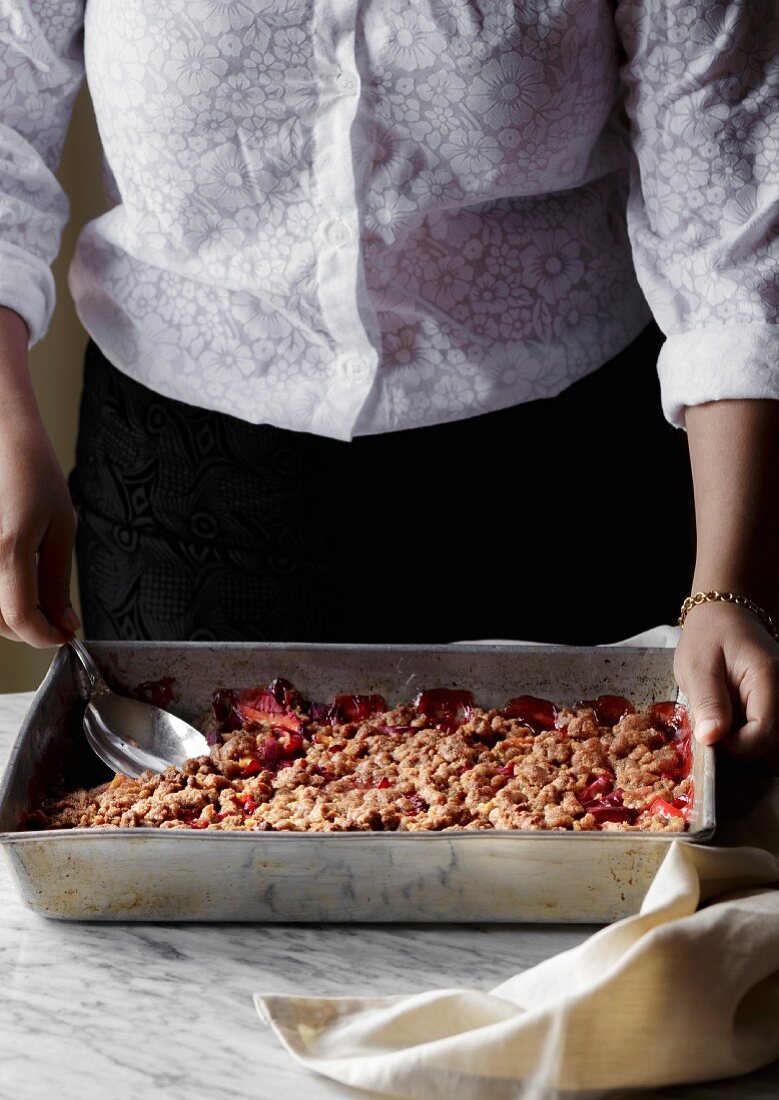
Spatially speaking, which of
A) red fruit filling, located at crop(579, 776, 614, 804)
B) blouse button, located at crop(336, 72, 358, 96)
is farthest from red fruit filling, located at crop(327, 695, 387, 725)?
blouse button, located at crop(336, 72, 358, 96)

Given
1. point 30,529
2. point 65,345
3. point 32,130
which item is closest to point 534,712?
point 30,529

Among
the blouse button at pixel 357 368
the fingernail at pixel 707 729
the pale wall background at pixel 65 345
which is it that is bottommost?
the pale wall background at pixel 65 345

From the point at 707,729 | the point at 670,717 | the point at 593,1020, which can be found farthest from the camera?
the point at 670,717

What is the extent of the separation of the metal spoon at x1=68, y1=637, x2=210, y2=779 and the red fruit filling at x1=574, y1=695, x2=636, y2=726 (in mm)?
307

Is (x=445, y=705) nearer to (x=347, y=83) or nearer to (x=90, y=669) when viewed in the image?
(x=90, y=669)

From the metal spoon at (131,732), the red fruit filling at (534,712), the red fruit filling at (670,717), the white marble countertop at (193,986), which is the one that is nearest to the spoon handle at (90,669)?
the metal spoon at (131,732)

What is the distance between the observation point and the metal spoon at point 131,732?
3.15ft

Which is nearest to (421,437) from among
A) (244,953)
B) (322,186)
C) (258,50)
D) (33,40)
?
(322,186)

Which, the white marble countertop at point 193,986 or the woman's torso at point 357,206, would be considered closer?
the white marble countertop at point 193,986

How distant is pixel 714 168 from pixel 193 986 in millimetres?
716

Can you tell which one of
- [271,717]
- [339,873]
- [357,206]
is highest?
[357,206]

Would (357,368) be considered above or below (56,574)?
above

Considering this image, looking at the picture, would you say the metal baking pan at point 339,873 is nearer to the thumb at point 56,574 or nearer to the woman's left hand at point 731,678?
the woman's left hand at point 731,678

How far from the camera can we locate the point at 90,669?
102cm
